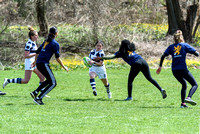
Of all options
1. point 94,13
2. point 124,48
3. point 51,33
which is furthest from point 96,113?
point 94,13

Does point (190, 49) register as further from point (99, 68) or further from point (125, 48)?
point (99, 68)

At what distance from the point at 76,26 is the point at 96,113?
15.9 metres

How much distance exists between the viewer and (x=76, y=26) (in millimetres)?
23594

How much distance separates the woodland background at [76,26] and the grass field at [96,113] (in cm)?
1023

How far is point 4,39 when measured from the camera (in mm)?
23344

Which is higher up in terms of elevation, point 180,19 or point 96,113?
point 96,113

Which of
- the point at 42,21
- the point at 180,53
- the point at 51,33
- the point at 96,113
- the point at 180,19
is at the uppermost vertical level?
the point at 51,33

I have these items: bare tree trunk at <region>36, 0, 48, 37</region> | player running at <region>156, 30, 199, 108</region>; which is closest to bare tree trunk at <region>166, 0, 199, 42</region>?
bare tree trunk at <region>36, 0, 48, 37</region>

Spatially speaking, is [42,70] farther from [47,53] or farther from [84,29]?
[84,29]

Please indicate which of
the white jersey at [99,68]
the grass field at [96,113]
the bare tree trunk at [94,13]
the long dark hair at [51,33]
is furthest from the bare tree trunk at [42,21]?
the long dark hair at [51,33]

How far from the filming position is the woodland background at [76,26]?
22.7 meters

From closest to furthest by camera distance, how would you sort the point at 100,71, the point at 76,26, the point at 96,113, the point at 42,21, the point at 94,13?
the point at 96,113 < the point at 100,71 < the point at 94,13 < the point at 76,26 < the point at 42,21

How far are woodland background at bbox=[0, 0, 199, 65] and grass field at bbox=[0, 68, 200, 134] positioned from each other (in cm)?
1023

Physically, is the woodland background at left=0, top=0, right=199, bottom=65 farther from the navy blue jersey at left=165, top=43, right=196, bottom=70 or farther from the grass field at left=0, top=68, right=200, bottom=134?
the navy blue jersey at left=165, top=43, right=196, bottom=70
